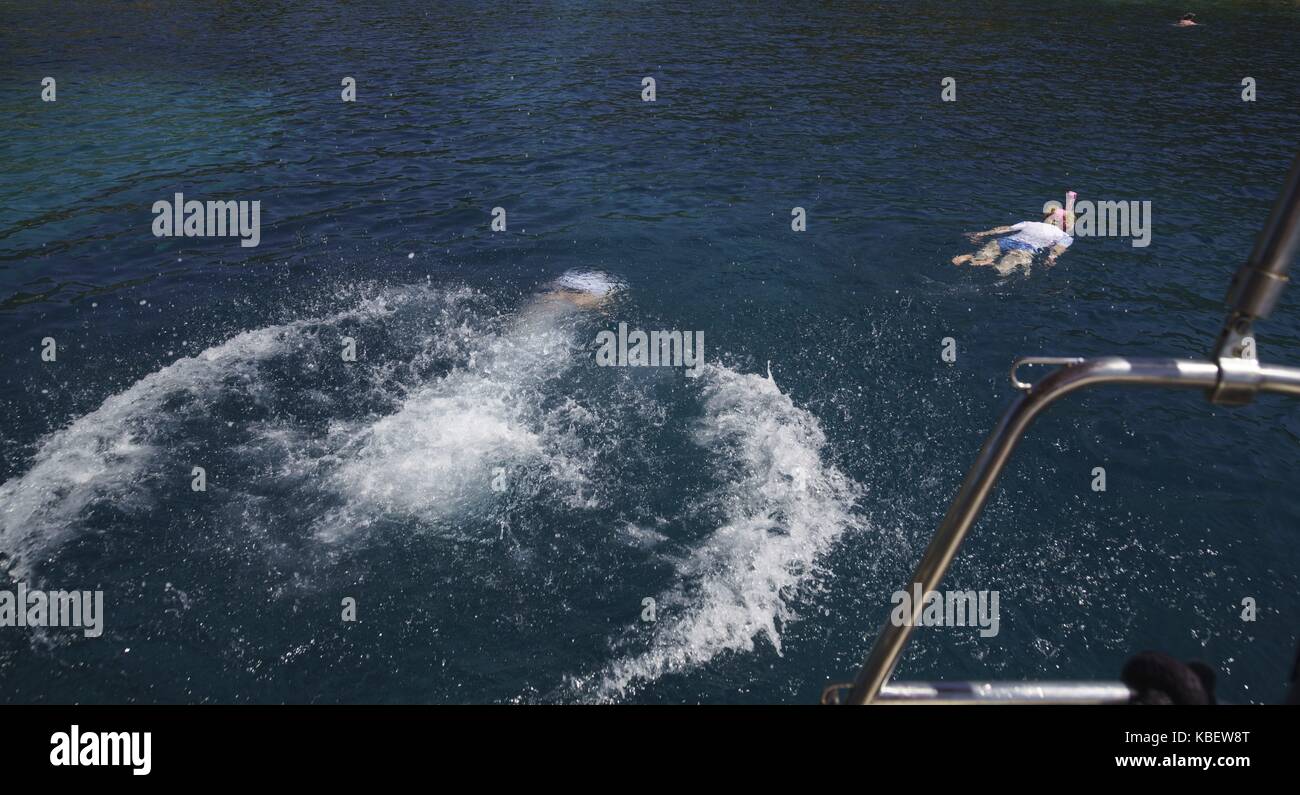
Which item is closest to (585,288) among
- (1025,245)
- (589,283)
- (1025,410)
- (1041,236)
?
(589,283)

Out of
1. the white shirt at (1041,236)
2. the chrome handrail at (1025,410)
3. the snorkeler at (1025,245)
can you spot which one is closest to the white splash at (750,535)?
the chrome handrail at (1025,410)

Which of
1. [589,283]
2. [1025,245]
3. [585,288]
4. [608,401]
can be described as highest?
[1025,245]

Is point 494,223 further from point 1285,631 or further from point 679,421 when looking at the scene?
point 1285,631

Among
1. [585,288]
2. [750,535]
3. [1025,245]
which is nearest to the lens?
[750,535]

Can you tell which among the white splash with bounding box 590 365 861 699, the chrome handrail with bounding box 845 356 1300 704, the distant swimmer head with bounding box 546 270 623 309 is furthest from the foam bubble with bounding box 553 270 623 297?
the chrome handrail with bounding box 845 356 1300 704

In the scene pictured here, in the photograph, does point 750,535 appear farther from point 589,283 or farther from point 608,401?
point 589,283

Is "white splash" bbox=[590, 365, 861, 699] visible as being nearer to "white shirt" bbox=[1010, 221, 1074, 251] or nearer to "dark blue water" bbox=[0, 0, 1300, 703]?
"dark blue water" bbox=[0, 0, 1300, 703]

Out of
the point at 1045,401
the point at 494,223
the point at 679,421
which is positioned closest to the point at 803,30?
the point at 494,223
